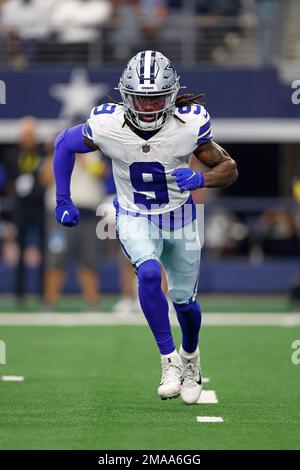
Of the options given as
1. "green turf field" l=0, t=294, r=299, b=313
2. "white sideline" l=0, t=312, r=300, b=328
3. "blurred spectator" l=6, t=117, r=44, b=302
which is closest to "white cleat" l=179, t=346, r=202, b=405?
"white sideline" l=0, t=312, r=300, b=328

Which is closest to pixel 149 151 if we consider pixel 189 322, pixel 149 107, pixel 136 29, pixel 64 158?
pixel 149 107

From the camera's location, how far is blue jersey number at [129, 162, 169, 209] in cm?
668

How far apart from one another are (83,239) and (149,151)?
647 cm

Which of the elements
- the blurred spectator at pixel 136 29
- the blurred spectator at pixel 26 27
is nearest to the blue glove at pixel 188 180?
the blurred spectator at pixel 136 29

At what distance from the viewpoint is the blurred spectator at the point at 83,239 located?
13.0 m

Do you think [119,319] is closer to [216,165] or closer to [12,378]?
[12,378]

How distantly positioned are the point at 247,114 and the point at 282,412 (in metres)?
10.0

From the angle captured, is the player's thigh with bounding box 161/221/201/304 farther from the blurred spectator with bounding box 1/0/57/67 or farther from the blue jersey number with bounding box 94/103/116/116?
the blurred spectator with bounding box 1/0/57/67

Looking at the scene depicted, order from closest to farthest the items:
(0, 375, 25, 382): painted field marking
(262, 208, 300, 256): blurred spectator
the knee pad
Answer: the knee pad
(0, 375, 25, 382): painted field marking
(262, 208, 300, 256): blurred spectator

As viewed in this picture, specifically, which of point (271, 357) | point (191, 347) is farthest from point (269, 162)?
point (191, 347)

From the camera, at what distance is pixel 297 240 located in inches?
626

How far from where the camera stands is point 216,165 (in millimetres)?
6680

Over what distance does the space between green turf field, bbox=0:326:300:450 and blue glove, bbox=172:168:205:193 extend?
1143mm
